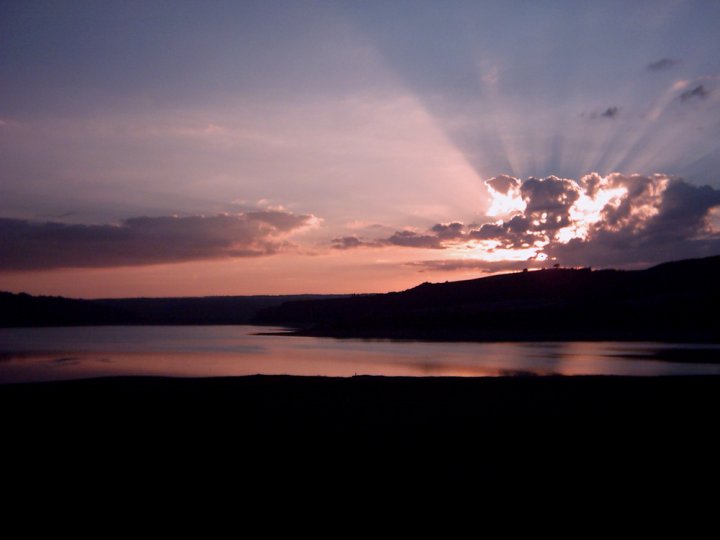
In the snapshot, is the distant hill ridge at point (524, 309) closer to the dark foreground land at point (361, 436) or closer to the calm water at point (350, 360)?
the calm water at point (350, 360)

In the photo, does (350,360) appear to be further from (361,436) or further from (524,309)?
(524,309)

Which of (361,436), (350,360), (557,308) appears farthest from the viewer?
(557,308)

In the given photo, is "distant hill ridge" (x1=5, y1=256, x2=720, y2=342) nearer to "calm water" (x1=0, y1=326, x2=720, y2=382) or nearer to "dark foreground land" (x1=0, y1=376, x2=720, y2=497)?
"calm water" (x1=0, y1=326, x2=720, y2=382)

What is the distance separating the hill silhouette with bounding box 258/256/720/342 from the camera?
129 ft

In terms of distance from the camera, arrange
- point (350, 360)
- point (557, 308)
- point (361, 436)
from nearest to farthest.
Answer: point (361, 436)
point (350, 360)
point (557, 308)

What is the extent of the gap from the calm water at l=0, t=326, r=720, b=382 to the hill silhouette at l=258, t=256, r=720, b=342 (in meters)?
6.61

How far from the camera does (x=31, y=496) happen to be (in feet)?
18.6

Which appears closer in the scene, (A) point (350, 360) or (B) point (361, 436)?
(B) point (361, 436)

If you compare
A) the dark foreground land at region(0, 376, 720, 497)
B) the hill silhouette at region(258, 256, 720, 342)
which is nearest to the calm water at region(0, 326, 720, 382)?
the hill silhouette at region(258, 256, 720, 342)

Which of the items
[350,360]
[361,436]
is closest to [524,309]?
[350,360]

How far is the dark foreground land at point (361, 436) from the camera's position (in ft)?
20.8

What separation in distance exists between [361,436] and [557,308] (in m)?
39.8

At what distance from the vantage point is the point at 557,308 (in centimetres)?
4553

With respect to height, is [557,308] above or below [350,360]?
above
